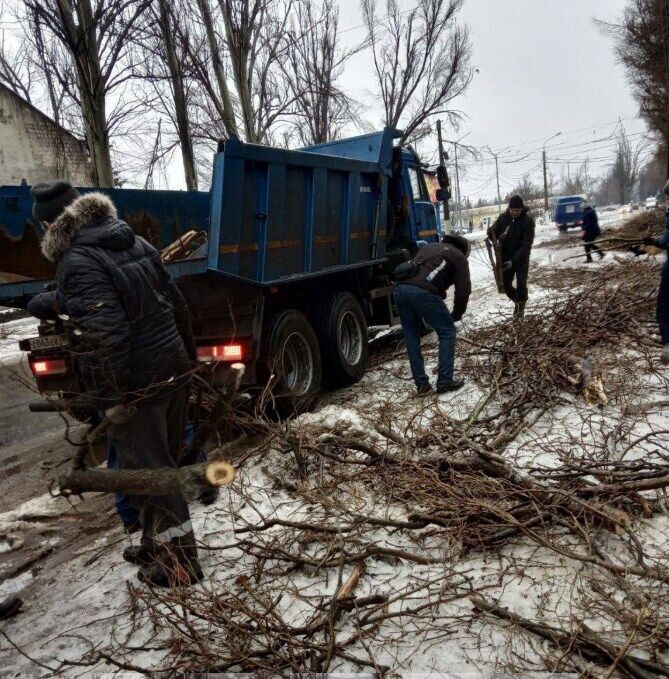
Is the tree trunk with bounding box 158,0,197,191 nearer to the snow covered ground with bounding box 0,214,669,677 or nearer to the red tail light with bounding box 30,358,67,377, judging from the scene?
the red tail light with bounding box 30,358,67,377

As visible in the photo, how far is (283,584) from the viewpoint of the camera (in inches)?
98.7

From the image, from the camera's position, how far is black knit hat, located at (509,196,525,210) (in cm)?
774

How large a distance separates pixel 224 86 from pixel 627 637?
1487cm

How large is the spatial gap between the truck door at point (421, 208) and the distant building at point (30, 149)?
14.6 meters

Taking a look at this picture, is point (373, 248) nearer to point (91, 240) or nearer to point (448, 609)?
point (91, 240)

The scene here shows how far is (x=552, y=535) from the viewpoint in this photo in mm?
2502

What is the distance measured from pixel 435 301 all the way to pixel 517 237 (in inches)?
139

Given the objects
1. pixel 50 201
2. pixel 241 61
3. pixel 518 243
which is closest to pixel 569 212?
pixel 241 61

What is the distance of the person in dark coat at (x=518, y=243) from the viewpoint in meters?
7.75

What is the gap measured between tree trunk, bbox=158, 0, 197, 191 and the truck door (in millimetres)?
6262

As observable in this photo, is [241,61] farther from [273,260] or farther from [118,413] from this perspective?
[118,413]

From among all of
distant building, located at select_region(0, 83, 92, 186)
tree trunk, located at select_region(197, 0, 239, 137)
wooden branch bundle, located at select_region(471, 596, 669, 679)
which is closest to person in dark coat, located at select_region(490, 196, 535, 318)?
wooden branch bundle, located at select_region(471, 596, 669, 679)

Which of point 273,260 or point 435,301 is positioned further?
point 273,260

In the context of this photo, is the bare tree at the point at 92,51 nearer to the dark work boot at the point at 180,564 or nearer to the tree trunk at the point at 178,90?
the tree trunk at the point at 178,90
